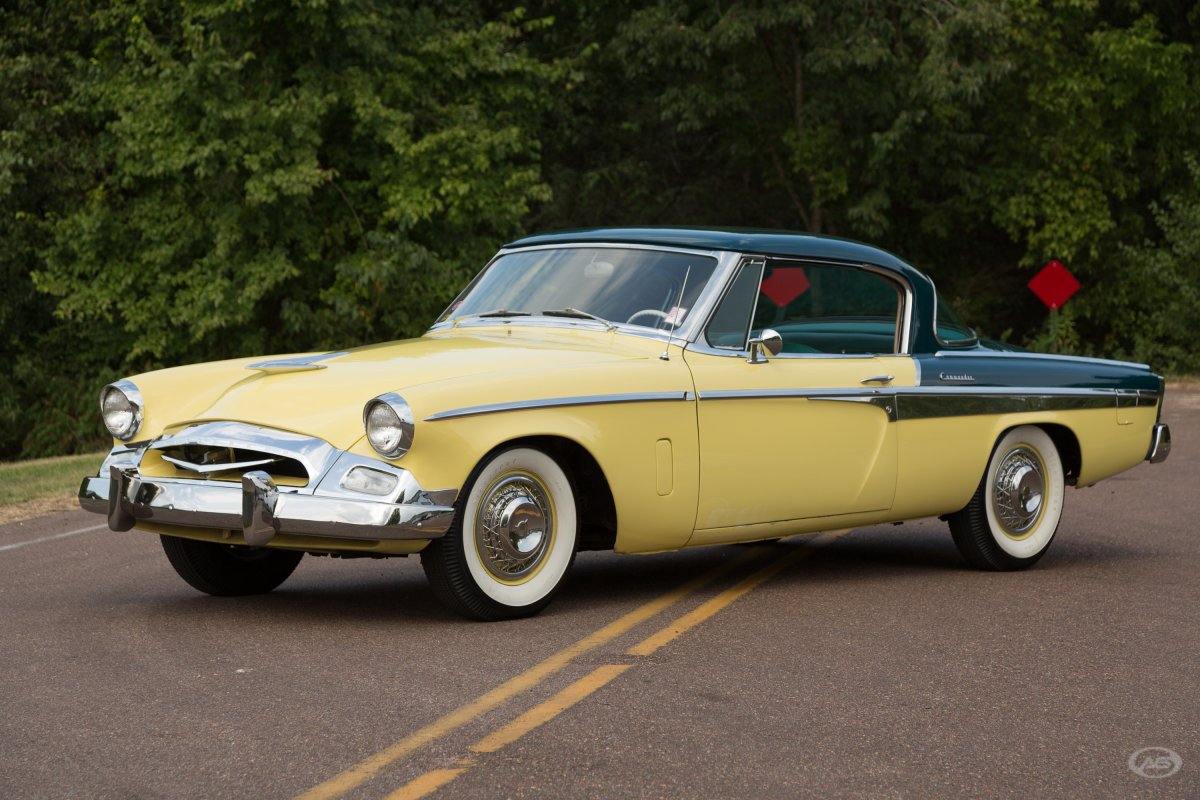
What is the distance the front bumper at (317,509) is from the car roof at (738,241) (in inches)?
83.5

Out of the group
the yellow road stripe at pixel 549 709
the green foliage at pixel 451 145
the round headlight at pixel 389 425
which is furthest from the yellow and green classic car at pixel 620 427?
the green foliage at pixel 451 145

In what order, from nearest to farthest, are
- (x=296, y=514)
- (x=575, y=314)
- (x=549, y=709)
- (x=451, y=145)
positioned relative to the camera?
(x=549, y=709) → (x=296, y=514) → (x=575, y=314) → (x=451, y=145)

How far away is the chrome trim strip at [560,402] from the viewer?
6.62m

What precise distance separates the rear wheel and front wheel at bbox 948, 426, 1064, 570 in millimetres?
3546

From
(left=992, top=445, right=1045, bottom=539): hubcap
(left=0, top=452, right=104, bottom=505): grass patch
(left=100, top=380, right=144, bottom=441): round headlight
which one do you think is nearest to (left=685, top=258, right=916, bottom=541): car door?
(left=992, top=445, right=1045, bottom=539): hubcap

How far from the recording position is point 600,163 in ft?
141

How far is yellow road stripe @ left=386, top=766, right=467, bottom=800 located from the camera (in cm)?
445

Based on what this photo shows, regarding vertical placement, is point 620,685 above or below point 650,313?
below

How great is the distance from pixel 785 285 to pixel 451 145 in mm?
21320

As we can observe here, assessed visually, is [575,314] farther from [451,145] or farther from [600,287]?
[451,145]

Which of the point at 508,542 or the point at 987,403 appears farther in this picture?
the point at 987,403

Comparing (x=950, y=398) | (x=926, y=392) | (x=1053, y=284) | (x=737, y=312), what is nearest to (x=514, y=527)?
(x=737, y=312)

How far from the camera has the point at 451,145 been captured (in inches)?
1139

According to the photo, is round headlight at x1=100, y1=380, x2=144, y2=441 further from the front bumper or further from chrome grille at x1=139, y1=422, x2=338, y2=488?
the front bumper
